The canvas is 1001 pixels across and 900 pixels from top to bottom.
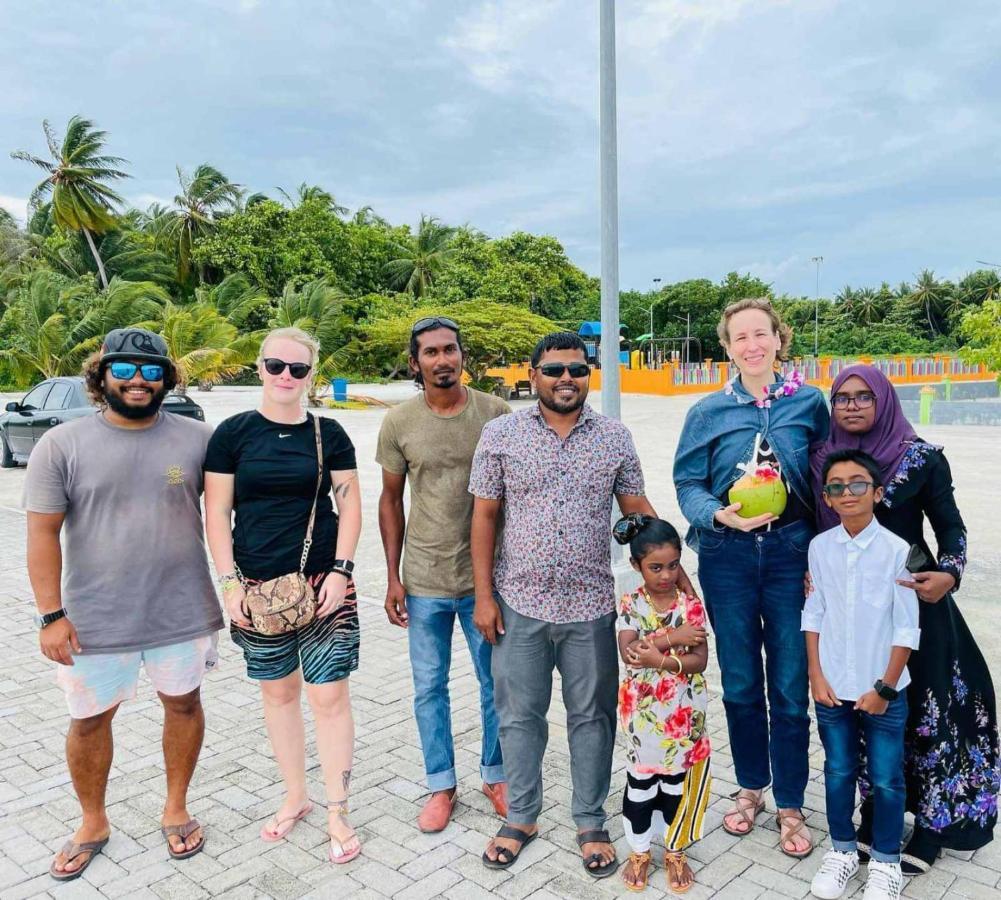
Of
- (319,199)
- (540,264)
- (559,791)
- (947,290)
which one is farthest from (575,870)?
(947,290)

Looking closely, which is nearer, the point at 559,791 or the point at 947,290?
the point at 559,791

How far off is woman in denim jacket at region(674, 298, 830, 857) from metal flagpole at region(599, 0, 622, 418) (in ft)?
10.7

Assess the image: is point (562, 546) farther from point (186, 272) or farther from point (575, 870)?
point (186, 272)

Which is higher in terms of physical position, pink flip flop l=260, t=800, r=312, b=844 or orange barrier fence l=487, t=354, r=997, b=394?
orange barrier fence l=487, t=354, r=997, b=394

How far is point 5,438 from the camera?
14.6m

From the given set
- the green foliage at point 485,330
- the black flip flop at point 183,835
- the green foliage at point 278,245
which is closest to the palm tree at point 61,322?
the green foliage at point 278,245

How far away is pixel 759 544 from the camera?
318 centimetres

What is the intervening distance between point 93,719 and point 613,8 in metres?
6.14

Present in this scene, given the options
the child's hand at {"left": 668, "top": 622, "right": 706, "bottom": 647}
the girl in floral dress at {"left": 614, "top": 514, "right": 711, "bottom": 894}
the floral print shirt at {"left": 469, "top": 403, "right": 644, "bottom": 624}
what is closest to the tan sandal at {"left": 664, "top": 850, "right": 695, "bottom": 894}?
the girl in floral dress at {"left": 614, "top": 514, "right": 711, "bottom": 894}

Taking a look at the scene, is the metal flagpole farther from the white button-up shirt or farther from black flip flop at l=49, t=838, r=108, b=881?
black flip flop at l=49, t=838, r=108, b=881

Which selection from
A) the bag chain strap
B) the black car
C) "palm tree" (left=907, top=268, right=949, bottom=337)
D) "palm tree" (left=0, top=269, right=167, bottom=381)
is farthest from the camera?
"palm tree" (left=907, top=268, right=949, bottom=337)

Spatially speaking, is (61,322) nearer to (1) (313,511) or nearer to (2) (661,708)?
(1) (313,511)

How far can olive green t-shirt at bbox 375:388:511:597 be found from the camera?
337 cm

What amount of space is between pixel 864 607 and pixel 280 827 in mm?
2390
